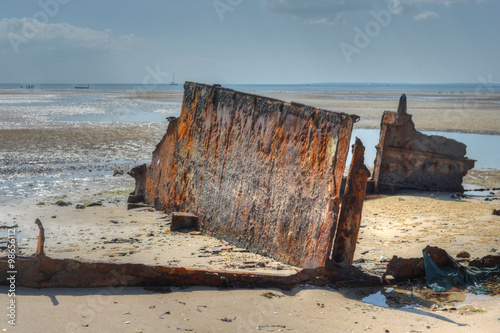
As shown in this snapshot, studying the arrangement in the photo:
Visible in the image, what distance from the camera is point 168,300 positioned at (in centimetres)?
362

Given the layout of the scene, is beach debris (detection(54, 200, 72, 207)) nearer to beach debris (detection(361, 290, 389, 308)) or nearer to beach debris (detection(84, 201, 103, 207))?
beach debris (detection(84, 201, 103, 207))

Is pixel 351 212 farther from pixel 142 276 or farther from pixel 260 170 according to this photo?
pixel 142 276

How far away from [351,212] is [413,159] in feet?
18.9

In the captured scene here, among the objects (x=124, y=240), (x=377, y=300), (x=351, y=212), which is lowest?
(x=124, y=240)

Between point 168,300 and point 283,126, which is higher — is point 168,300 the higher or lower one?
the lower one

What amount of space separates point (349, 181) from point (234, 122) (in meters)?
1.88

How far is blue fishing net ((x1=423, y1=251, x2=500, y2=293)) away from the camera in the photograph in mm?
4170

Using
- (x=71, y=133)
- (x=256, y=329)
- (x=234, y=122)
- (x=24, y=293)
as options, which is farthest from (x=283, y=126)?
(x=71, y=133)

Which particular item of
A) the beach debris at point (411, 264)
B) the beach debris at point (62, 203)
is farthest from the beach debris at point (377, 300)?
the beach debris at point (62, 203)

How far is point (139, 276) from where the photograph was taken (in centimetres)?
380

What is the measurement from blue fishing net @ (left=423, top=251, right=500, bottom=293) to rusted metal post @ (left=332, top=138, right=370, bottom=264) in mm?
Result: 703

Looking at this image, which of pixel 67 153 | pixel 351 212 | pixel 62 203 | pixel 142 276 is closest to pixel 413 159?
pixel 351 212

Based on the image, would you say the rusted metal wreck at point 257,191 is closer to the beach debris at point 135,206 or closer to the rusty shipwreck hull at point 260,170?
the rusty shipwreck hull at point 260,170

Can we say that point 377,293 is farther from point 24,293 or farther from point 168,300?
point 24,293
